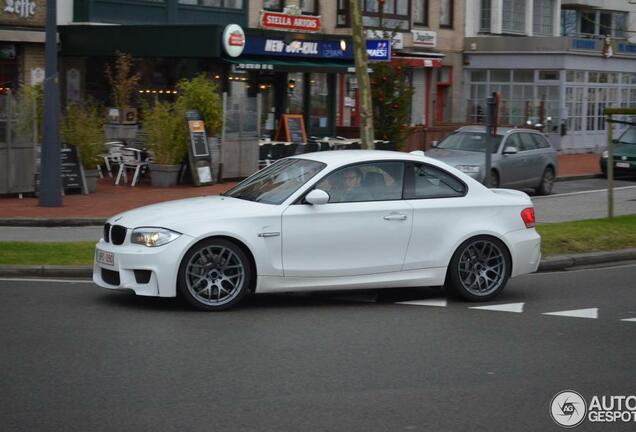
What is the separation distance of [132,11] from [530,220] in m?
17.9

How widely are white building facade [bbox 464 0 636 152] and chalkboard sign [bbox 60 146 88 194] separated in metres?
22.2

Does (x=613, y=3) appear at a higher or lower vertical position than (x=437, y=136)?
higher

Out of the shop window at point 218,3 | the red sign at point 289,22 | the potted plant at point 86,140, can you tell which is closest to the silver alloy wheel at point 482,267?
the potted plant at point 86,140

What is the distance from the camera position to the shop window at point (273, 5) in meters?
32.2

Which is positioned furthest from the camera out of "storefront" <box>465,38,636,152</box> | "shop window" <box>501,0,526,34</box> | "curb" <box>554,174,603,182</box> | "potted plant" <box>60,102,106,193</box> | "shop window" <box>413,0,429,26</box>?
"shop window" <box>501,0,526,34</box>

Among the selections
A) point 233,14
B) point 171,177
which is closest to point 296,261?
point 171,177

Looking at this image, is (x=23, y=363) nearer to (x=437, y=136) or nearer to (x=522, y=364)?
(x=522, y=364)

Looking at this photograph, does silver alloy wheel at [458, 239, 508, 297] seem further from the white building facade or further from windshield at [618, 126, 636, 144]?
the white building facade

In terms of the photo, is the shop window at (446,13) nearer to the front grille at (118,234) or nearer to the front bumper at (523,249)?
the front bumper at (523,249)

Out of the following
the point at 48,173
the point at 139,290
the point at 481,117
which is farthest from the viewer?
the point at 481,117

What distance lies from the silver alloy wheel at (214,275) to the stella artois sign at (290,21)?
2165cm

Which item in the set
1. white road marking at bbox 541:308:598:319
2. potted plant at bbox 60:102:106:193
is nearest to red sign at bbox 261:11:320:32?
potted plant at bbox 60:102:106:193

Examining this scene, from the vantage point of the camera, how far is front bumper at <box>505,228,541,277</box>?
11.6 meters

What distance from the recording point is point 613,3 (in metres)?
50.7
